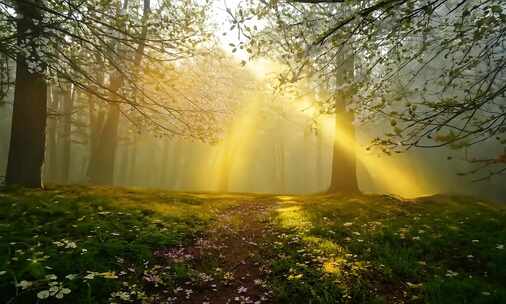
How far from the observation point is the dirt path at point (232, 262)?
6.18 m

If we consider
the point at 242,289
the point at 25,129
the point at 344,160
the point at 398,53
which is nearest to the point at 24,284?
the point at 242,289

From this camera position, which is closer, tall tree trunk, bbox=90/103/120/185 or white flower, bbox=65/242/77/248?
white flower, bbox=65/242/77/248

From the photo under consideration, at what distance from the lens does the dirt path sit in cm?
618

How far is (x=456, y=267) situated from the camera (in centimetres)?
731

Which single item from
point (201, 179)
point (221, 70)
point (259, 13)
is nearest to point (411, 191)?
point (221, 70)

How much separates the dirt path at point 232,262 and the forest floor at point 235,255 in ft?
0.07

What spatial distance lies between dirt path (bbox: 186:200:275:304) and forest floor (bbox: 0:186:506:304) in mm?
21

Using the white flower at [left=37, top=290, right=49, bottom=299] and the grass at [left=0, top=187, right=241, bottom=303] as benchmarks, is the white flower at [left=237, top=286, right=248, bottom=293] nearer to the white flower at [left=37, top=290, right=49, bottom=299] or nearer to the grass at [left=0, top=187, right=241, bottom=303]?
the grass at [left=0, top=187, right=241, bottom=303]

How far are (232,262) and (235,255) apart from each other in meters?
0.39

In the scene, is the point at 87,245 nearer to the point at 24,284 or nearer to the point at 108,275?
the point at 108,275

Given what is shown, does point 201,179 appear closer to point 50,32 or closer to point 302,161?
point 302,161

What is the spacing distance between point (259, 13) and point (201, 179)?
56502 mm

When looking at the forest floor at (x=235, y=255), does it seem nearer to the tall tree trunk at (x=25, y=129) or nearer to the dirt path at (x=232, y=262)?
the dirt path at (x=232, y=262)

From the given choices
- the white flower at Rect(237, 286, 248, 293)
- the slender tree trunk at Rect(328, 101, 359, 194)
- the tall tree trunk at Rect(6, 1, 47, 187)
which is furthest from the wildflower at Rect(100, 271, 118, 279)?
the slender tree trunk at Rect(328, 101, 359, 194)
